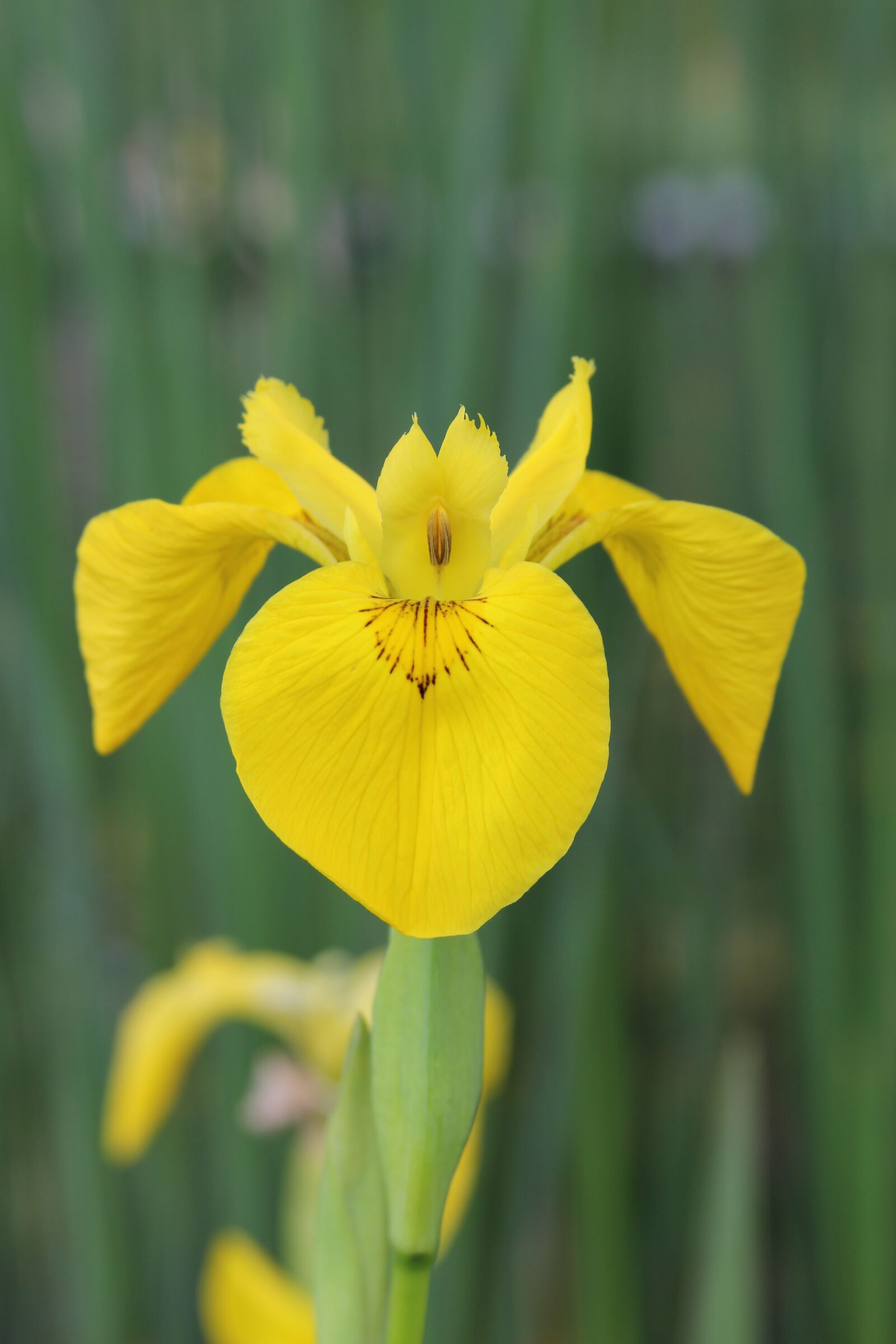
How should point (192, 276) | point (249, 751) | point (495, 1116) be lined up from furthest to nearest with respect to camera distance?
point (495, 1116)
point (192, 276)
point (249, 751)

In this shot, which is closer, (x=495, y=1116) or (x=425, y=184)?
(x=425, y=184)

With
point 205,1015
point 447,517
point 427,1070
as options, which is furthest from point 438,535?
point 205,1015

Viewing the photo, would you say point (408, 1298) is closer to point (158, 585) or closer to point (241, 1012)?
point (158, 585)

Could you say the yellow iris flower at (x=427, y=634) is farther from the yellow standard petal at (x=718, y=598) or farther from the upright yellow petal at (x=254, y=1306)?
the upright yellow petal at (x=254, y=1306)

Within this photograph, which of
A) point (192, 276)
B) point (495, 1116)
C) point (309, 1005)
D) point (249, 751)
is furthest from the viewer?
point (495, 1116)

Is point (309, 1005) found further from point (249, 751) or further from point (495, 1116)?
point (495, 1116)

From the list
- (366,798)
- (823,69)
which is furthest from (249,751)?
(823,69)
